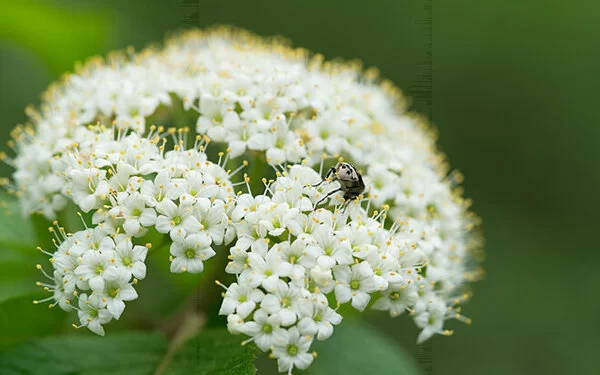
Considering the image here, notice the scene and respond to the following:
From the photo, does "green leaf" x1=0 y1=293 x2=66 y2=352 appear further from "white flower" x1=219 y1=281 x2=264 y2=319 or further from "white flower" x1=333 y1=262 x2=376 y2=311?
"white flower" x1=333 y1=262 x2=376 y2=311

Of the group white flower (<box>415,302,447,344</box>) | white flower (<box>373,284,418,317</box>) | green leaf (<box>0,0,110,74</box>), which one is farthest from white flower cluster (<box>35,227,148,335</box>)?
green leaf (<box>0,0,110,74</box>)

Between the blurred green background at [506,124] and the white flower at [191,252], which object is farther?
the blurred green background at [506,124]

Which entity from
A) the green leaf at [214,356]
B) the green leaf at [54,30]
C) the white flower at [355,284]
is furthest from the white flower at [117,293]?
the green leaf at [54,30]

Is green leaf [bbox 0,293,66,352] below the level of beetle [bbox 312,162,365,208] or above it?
below

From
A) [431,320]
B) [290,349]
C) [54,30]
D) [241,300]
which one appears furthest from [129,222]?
[54,30]

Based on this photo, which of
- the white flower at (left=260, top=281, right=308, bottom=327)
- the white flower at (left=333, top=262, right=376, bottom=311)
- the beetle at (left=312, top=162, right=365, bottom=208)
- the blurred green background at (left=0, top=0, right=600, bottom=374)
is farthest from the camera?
the blurred green background at (left=0, top=0, right=600, bottom=374)

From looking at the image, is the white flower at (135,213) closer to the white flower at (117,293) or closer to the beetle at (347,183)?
the white flower at (117,293)

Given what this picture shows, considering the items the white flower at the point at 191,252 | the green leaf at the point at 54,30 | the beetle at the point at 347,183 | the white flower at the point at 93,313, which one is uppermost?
the green leaf at the point at 54,30
